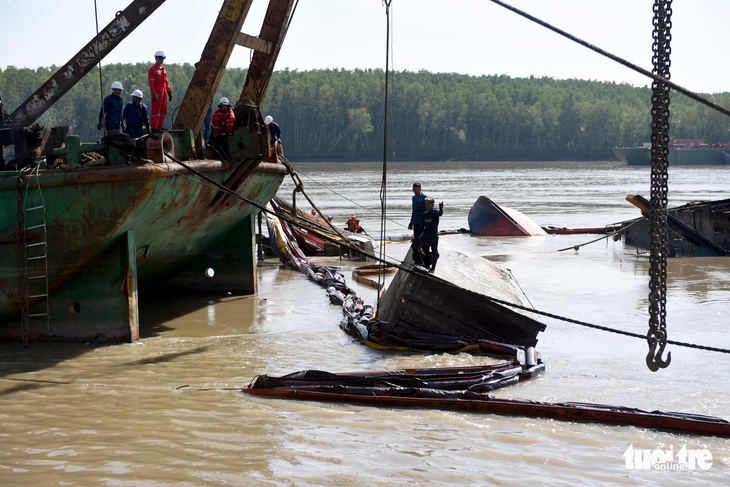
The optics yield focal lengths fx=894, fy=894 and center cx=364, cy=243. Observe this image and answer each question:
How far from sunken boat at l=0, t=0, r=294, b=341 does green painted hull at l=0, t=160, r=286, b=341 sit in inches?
0.4

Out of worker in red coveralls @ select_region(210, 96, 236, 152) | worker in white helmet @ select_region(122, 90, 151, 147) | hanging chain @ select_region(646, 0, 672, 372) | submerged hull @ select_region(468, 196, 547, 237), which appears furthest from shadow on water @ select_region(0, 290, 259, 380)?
submerged hull @ select_region(468, 196, 547, 237)

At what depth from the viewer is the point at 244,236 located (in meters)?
13.7

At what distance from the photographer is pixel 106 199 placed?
30.2ft

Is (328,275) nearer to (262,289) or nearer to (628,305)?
(262,289)

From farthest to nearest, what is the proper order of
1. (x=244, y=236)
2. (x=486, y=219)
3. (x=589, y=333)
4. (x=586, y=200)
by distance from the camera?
1. (x=586, y=200)
2. (x=486, y=219)
3. (x=244, y=236)
4. (x=589, y=333)

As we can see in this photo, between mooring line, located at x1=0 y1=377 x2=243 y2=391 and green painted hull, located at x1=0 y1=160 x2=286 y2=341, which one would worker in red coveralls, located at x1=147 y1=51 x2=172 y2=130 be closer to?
green painted hull, located at x1=0 y1=160 x2=286 y2=341

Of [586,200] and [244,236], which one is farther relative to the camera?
[586,200]

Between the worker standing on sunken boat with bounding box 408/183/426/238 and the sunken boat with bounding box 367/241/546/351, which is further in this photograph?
the worker standing on sunken boat with bounding box 408/183/426/238

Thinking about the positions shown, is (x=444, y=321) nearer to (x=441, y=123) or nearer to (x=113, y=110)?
(x=113, y=110)

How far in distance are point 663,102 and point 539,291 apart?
979 centimetres

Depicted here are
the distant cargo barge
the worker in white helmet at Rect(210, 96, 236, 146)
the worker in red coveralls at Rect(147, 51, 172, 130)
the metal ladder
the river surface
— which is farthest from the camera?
the distant cargo barge

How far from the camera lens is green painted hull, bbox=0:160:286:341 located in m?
9.20

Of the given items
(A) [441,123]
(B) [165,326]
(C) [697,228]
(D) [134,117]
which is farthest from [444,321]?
(A) [441,123]

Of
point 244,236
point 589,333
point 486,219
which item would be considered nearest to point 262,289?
point 244,236
